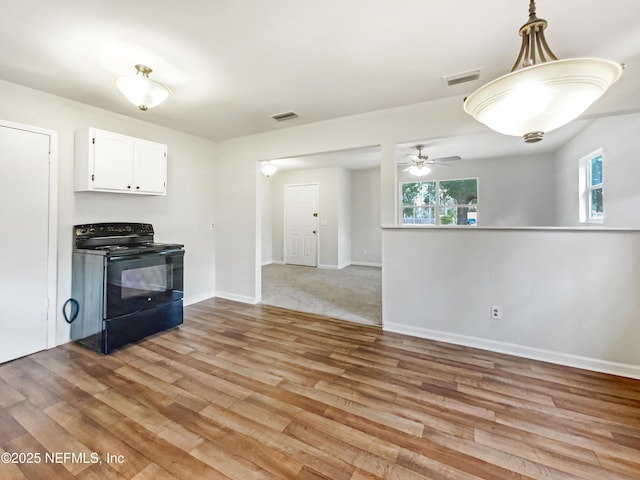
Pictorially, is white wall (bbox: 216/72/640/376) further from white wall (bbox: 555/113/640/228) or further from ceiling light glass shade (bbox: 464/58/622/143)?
ceiling light glass shade (bbox: 464/58/622/143)

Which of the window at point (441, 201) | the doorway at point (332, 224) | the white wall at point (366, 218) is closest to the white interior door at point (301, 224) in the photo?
the doorway at point (332, 224)

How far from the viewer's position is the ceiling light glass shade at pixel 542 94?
1.17m

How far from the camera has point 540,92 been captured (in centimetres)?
125

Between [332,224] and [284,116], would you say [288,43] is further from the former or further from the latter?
[332,224]

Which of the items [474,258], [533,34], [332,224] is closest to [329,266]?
[332,224]

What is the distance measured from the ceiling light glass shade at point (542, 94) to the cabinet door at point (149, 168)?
10.7 ft

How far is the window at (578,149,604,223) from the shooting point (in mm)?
3900

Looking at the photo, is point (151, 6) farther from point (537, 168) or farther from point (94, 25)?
point (537, 168)

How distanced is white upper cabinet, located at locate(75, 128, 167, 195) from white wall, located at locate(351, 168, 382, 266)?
4.95 meters

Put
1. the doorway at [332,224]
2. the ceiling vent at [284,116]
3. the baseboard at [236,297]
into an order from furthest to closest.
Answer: the doorway at [332,224], the baseboard at [236,297], the ceiling vent at [284,116]

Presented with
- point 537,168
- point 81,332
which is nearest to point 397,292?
point 81,332

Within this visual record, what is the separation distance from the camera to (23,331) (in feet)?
8.36

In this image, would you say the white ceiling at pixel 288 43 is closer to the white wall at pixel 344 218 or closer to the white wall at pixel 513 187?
the white wall at pixel 344 218

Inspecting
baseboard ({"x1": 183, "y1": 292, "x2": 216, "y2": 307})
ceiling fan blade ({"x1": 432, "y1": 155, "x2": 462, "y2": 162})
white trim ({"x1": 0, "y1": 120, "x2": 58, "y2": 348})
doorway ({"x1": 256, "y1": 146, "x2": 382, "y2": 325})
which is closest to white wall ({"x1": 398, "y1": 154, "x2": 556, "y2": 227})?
ceiling fan blade ({"x1": 432, "y1": 155, "x2": 462, "y2": 162})
